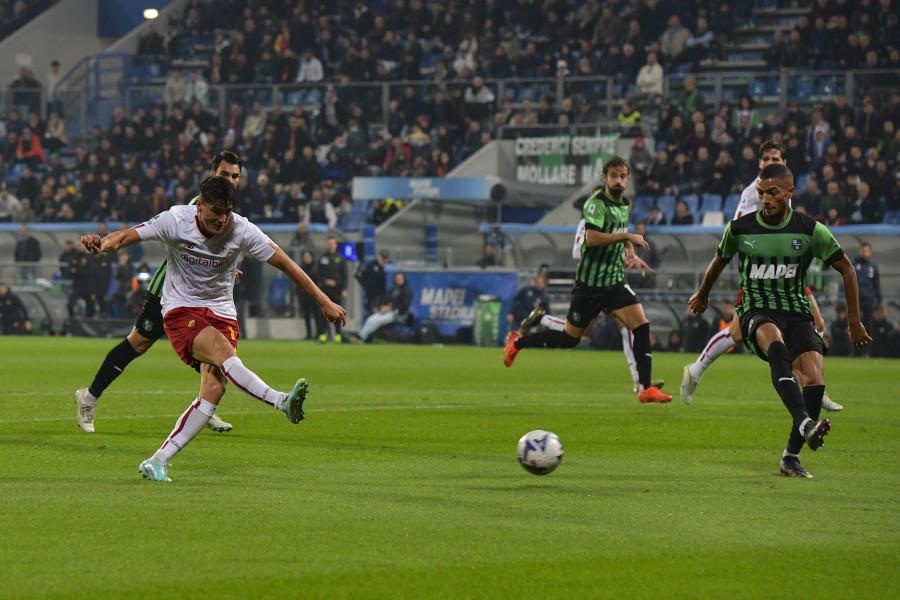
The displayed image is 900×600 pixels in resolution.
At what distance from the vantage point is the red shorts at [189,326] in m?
8.27

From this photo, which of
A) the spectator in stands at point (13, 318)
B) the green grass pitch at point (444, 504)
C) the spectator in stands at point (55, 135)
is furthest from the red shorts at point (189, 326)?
the spectator in stands at point (55, 135)

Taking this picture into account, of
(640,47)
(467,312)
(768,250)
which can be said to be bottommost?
(467,312)

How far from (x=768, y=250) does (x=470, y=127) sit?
23.9m

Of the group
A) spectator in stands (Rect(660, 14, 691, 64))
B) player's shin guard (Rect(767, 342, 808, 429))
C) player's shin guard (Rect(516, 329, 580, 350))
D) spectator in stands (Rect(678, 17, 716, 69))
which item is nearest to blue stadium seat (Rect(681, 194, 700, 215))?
spectator in stands (Rect(678, 17, 716, 69))

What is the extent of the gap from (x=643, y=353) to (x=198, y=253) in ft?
21.0

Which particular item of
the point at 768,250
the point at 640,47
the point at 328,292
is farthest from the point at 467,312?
the point at 768,250

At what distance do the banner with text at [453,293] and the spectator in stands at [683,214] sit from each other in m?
3.21

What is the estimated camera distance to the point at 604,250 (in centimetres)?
1401

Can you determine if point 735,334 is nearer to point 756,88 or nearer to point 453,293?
point 453,293

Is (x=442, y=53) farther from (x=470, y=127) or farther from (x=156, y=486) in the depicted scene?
(x=156, y=486)

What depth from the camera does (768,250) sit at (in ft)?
29.2

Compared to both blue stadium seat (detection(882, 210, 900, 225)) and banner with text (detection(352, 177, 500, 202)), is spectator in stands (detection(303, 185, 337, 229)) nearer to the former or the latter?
banner with text (detection(352, 177, 500, 202))

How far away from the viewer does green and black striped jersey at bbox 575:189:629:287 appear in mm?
13734

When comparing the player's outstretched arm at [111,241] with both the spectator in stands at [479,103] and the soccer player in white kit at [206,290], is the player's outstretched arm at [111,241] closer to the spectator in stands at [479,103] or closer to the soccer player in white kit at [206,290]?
the soccer player in white kit at [206,290]
